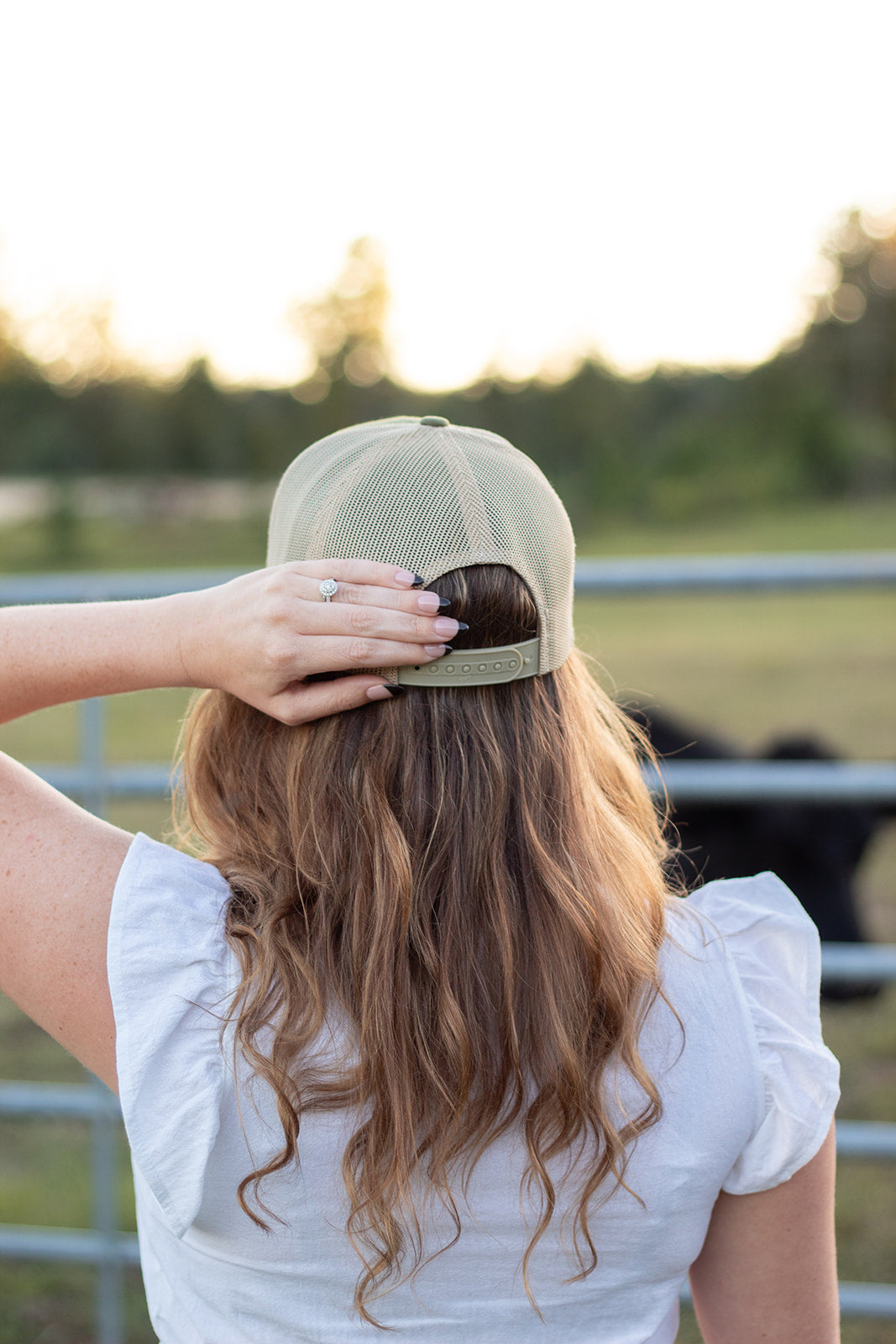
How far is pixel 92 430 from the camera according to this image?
29.7 meters

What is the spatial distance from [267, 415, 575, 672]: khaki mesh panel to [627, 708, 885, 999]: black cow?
251 cm

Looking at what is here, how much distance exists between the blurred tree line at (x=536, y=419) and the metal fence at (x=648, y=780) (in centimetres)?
2631

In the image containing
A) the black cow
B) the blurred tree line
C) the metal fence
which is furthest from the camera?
Result: the blurred tree line

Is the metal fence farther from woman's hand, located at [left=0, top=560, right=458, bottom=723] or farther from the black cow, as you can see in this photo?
the black cow

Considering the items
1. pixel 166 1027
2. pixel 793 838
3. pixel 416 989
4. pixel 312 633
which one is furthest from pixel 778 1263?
pixel 793 838

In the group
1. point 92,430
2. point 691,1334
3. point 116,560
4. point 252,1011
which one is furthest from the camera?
point 92,430

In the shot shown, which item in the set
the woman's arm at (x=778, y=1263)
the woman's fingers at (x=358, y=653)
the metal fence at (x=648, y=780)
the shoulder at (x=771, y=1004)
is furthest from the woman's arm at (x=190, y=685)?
the metal fence at (x=648, y=780)

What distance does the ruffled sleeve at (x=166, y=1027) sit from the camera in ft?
2.59

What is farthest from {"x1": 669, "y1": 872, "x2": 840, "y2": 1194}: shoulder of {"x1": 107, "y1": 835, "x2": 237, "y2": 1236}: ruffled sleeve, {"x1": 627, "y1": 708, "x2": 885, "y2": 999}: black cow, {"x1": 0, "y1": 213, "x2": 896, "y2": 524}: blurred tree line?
{"x1": 0, "y1": 213, "x2": 896, "y2": 524}: blurred tree line

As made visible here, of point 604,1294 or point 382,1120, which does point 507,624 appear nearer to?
point 382,1120

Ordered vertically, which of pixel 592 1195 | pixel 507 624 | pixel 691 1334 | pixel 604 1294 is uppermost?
pixel 507 624

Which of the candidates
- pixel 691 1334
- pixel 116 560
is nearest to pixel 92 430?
pixel 116 560

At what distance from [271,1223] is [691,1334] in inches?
65.7

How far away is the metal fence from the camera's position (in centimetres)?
179
